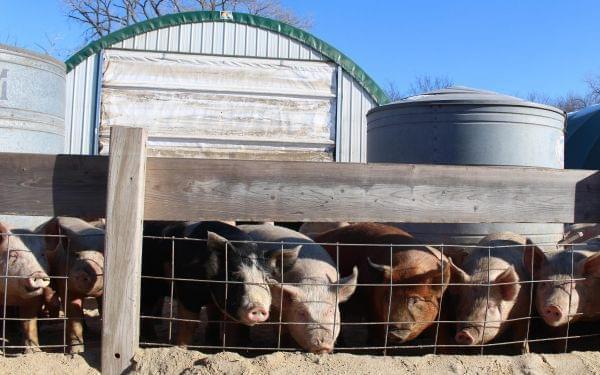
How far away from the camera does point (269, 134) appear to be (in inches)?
416

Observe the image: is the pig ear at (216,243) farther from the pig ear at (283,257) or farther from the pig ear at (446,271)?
the pig ear at (446,271)

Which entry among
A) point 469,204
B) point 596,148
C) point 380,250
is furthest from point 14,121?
point 596,148

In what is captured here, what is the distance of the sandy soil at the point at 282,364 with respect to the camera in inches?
131

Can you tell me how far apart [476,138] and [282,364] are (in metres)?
3.05

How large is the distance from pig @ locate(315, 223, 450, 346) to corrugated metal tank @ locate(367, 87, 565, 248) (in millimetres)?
784

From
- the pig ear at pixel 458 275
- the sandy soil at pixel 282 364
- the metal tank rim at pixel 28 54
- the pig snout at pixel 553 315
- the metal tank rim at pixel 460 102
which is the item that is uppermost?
the metal tank rim at pixel 28 54

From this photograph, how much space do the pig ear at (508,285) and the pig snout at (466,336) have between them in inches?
14.4

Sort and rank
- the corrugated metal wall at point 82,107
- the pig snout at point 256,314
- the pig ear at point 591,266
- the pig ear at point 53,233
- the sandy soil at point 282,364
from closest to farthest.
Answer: the sandy soil at point 282,364
the pig snout at point 256,314
the pig ear at point 591,266
the pig ear at point 53,233
the corrugated metal wall at point 82,107

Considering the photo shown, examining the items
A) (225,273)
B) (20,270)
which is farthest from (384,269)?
(20,270)

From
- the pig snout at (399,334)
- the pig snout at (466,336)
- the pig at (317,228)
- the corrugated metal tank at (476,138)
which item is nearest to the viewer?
the pig snout at (466,336)

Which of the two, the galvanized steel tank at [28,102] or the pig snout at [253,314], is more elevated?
the galvanized steel tank at [28,102]

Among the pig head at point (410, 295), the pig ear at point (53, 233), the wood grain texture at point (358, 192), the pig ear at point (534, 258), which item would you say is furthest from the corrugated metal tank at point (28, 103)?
the pig ear at point (534, 258)

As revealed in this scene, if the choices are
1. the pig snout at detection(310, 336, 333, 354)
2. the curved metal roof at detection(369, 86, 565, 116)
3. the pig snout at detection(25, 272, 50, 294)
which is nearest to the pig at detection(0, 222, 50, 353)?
the pig snout at detection(25, 272, 50, 294)

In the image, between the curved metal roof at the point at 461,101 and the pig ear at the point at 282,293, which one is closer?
the pig ear at the point at 282,293
